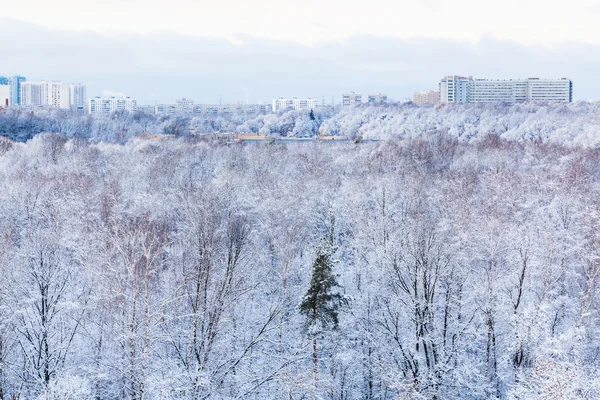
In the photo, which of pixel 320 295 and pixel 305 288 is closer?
pixel 320 295

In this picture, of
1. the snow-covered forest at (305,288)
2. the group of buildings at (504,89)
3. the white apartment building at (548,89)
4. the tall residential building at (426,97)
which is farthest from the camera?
the tall residential building at (426,97)

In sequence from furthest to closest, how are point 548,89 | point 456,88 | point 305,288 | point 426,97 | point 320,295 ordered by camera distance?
point 426,97 → point 456,88 → point 548,89 → point 305,288 → point 320,295

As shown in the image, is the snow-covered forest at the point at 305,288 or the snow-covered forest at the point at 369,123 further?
the snow-covered forest at the point at 369,123

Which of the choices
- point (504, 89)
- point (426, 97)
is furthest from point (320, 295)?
point (426, 97)

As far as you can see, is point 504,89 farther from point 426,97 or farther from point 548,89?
point 426,97

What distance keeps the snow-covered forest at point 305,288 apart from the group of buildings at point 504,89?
109 m

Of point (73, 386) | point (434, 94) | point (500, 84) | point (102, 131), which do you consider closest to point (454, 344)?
point (73, 386)

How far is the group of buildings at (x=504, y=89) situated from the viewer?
148225 mm

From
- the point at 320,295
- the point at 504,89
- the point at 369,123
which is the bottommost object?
the point at 320,295

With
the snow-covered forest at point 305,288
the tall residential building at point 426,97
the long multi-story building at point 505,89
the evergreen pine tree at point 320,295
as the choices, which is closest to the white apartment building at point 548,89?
the long multi-story building at point 505,89

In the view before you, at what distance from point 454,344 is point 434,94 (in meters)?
174

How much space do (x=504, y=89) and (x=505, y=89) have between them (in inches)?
10.1

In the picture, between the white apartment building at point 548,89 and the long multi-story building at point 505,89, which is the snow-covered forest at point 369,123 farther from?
the white apartment building at point 548,89

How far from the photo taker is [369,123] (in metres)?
96.4
